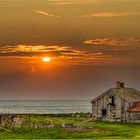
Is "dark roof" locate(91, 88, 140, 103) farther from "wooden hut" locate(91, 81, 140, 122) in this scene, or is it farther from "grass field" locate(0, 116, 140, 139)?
"grass field" locate(0, 116, 140, 139)

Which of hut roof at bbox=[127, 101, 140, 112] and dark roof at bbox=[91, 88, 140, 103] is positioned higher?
dark roof at bbox=[91, 88, 140, 103]

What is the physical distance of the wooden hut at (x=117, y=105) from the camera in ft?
268

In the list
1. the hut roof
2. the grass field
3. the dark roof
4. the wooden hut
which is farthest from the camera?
the dark roof

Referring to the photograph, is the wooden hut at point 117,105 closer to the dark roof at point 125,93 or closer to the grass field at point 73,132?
the dark roof at point 125,93

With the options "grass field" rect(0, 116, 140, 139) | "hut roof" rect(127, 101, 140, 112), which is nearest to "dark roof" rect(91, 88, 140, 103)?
"hut roof" rect(127, 101, 140, 112)

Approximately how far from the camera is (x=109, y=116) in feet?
276

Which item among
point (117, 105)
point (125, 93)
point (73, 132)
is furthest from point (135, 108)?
point (73, 132)

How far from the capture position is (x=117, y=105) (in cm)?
8375

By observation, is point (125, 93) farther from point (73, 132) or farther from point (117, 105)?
point (73, 132)

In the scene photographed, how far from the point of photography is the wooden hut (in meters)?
81.7

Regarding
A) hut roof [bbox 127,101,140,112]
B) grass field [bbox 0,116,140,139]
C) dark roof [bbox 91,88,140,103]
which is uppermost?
dark roof [bbox 91,88,140,103]

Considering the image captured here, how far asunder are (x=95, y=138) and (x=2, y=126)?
16.3 metres

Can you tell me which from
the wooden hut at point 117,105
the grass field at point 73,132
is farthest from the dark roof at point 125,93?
the grass field at point 73,132

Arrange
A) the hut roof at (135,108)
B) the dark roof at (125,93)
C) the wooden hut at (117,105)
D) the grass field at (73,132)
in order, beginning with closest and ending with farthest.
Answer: the grass field at (73,132)
the hut roof at (135,108)
the wooden hut at (117,105)
the dark roof at (125,93)
